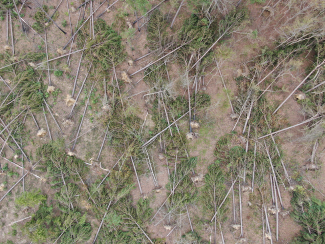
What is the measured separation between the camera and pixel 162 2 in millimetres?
9062

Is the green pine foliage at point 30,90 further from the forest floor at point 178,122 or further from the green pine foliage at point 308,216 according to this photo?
the green pine foliage at point 308,216

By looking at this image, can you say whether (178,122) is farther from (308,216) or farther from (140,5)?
(308,216)

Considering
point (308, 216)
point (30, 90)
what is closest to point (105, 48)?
point (30, 90)

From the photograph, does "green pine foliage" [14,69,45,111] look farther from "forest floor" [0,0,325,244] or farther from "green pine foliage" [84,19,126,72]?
"green pine foliage" [84,19,126,72]

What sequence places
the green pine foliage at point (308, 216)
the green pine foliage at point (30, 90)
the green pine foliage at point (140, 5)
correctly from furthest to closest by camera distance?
1. the green pine foliage at point (30, 90)
2. the green pine foliage at point (140, 5)
3. the green pine foliage at point (308, 216)

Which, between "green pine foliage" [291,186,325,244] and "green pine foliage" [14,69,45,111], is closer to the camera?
"green pine foliage" [291,186,325,244]

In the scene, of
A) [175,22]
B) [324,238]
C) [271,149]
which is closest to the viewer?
[324,238]

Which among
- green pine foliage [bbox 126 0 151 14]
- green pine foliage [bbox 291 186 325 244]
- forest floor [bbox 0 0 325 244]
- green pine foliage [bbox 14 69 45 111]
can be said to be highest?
green pine foliage [bbox 126 0 151 14]

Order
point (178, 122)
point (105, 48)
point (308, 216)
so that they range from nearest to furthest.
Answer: point (308, 216), point (105, 48), point (178, 122)

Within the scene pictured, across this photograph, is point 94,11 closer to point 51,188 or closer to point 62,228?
point 51,188

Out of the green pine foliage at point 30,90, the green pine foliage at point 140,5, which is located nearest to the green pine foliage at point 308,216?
the green pine foliage at point 140,5

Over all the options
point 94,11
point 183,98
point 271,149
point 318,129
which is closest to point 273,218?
point 271,149

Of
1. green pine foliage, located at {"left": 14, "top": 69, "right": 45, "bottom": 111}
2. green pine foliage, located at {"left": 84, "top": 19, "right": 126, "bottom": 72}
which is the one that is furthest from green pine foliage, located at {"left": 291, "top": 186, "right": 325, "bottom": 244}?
green pine foliage, located at {"left": 14, "top": 69, "right": 45, "bottom": 111}

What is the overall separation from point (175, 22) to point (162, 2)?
1167 mm
